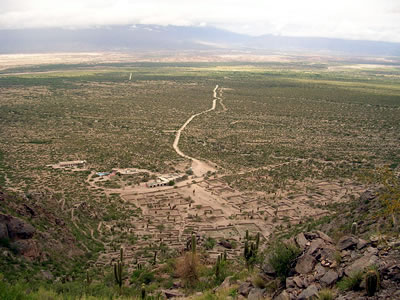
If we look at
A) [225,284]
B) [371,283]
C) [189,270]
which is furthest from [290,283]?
[189,270]

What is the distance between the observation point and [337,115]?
65.1 metres

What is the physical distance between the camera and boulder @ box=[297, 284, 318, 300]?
31.3ft

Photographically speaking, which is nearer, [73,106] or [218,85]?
[73,106]

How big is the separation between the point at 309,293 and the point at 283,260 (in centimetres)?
198

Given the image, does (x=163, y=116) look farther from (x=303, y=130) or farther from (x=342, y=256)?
(x=342, y=256)

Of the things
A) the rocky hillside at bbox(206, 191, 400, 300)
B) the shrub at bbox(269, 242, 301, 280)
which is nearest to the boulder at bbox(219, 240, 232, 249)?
the rocky hillside at bbox(206, 191, 400, 300)

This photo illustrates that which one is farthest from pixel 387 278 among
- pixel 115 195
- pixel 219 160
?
pixel 219 160

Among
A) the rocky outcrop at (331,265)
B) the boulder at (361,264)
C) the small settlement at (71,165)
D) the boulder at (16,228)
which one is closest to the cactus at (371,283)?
the rocky outcrop at (331,265)

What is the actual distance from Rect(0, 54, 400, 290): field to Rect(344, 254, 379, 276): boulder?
4283 mm

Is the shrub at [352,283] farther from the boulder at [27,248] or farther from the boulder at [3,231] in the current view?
the boulder at [3,231]

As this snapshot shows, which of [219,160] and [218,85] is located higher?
[218,85]

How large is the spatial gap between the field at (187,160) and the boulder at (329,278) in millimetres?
4925

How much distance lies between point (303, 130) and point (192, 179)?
2758cm

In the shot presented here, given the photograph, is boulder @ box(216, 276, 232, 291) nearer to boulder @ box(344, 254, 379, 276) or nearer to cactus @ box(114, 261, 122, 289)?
cactus @ box(114, 261, 122, 289)
